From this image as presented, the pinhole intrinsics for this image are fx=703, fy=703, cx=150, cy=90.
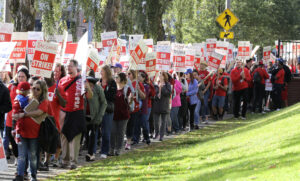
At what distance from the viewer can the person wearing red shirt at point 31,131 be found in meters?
10.4

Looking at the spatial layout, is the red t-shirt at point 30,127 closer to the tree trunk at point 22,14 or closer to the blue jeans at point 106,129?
the blue jeans at point 106,129

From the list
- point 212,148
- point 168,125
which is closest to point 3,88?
point 212,148

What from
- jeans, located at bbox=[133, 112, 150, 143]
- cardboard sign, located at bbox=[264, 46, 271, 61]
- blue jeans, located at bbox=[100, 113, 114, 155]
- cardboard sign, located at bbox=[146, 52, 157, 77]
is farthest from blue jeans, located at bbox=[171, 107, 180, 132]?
cardboard sign, located at bbox=[264, 46, 271, 61]

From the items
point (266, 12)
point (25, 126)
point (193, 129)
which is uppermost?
point (266, 12)

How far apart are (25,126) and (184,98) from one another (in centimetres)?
976

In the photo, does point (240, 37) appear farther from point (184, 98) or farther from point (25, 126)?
point (25, 126)

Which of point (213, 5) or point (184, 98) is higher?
point (213, 5)

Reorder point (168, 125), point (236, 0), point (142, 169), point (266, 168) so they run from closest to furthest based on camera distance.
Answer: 1. point (266, 168)
2. point (142, 169)
3. point (168, 125)
4. point (236, 0)

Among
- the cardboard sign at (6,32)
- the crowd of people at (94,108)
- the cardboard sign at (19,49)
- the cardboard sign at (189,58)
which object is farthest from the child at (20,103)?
the cardboard sign at (189,58)

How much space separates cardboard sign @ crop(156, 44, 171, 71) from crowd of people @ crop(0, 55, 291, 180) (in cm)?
51

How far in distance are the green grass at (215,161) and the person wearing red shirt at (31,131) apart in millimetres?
806

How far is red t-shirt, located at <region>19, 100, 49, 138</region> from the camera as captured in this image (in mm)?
10430

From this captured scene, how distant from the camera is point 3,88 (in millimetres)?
10945

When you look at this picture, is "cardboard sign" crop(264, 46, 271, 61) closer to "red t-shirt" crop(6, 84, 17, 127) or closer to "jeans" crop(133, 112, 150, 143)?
"jeans" crop(133, 112, 150, 143)
